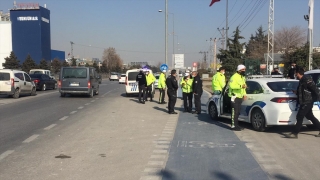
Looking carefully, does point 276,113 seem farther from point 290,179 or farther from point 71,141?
point 71,141

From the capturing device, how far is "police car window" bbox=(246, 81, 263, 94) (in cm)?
1042

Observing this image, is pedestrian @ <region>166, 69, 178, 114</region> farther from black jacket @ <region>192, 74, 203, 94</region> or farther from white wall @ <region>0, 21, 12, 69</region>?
white wall @ <region>0, 21, 12, 69</region>

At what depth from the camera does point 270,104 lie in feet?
31.9

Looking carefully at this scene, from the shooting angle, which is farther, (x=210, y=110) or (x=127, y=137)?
(x=210, y=110)

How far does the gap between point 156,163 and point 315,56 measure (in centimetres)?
2400

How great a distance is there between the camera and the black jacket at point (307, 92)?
9.01m

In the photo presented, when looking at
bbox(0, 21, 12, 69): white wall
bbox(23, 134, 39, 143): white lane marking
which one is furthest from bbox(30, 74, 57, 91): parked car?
bbox(0, 21, 12, 69): white wall

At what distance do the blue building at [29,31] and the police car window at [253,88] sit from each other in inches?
3334

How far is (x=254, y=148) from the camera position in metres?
8.15

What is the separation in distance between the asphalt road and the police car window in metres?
1.10

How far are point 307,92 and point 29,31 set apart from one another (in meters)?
88.8

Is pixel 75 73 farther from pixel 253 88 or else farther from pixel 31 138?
pixel 253 88

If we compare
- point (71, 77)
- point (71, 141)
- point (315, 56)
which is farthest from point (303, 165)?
point (315, 56)

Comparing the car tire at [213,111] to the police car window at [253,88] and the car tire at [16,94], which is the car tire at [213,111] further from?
the car tire at [16,94]
